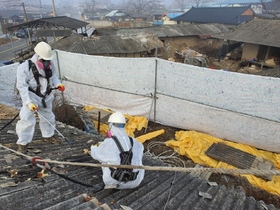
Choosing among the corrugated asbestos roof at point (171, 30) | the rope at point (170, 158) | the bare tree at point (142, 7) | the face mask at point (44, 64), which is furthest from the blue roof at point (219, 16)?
the bare tree at point (142, 7)

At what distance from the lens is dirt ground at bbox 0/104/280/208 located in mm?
4793

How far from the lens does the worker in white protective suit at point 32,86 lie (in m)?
3.43

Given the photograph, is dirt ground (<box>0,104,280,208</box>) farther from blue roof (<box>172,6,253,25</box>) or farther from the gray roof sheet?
blue roof (<box>172,6,253,25</box>)

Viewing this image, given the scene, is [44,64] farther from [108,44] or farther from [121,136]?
[108,44]

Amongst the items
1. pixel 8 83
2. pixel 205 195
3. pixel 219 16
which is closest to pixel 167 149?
pixel 205 195

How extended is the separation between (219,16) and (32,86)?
1467 inches

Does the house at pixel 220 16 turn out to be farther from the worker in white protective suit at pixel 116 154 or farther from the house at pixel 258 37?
the worker in white protective suit at pixel 116 154

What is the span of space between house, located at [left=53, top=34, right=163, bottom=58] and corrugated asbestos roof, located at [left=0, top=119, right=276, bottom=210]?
12.6 m

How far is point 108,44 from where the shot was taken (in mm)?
16609

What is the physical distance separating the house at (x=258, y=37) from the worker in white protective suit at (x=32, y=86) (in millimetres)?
15216

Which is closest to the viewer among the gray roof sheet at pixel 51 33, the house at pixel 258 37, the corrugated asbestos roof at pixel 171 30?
the house at pixel 258 37

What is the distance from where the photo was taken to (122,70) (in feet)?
24.9

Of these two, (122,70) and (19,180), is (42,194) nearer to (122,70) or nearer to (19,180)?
(19,180)

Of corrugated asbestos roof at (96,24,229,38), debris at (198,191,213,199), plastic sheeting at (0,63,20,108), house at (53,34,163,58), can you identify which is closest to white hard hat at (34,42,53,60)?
debris at (198,191,213,199)
